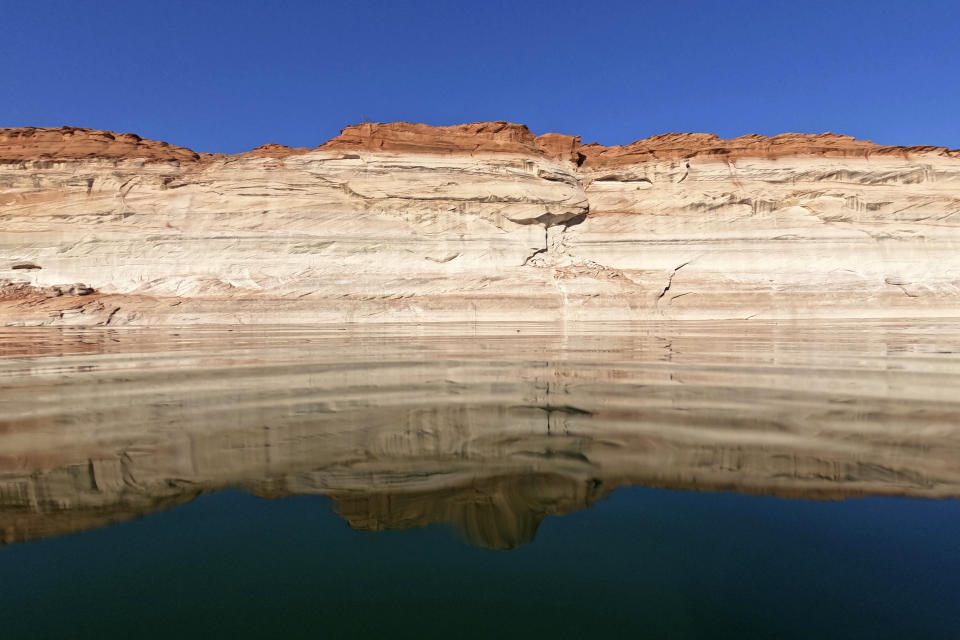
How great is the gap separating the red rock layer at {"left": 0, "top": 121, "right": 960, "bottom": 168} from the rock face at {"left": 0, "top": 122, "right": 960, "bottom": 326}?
0.08m

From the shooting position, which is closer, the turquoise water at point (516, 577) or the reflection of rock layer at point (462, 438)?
the turquoise water at point (516, 577)

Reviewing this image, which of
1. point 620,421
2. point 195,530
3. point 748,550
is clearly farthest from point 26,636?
point 620,421

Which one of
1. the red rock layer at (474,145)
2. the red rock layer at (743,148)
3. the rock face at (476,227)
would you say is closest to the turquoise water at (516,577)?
the rock face at (476,227)

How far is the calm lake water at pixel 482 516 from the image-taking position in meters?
1.47

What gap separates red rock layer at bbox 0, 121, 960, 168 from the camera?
21078 mm

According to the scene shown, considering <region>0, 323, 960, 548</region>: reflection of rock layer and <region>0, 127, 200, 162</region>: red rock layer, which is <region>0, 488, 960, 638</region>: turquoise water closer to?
<region>0, 323, 960, 548</region>: reflection of rock layer

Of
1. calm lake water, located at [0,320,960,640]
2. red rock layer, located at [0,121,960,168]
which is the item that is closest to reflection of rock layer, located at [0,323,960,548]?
calm lake water, located at [0,320,960,640]

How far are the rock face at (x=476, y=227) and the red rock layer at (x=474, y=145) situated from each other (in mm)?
84

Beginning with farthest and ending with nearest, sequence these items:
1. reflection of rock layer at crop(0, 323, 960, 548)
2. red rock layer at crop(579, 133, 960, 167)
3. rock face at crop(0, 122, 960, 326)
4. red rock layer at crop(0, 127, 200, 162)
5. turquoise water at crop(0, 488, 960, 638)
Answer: red rock layer at crop(579, 133, 960, 167), red rock layer at crop(0, 127, 200, 162), rock face at crop(0, 122, 960, 326), reflection of rock layer at crop(0, 323, 960, 548), turquoise water at crop(0, 488, 960, 638)

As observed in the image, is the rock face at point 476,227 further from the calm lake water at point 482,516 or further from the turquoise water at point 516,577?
the turquoise water at point 516,577

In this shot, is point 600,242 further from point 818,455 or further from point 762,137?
point 818,455

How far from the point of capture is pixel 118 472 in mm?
2488

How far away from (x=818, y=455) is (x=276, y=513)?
2565 millimetres

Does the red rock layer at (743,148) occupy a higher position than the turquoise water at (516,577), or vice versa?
the red rock layer at (743,148)
